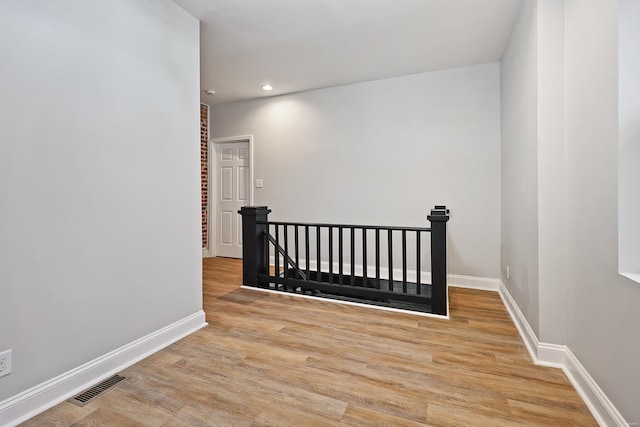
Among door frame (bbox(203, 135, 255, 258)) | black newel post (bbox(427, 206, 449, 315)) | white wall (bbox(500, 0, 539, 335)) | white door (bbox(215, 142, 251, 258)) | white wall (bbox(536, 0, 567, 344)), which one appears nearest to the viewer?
white wall (bbox(536, 0, 567, 344))

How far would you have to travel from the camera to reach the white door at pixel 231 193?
5.00 metres

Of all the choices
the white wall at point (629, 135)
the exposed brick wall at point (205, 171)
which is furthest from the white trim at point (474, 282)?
the exposed brick wall at point (205, 171)

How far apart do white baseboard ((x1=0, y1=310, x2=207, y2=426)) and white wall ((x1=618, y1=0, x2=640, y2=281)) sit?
99.4 inches

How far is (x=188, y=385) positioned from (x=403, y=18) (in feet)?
9.76

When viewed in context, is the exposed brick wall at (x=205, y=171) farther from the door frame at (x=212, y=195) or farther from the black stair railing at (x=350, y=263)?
the black stair railing at (x=350, y=263)

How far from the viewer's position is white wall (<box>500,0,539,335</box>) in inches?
78.4

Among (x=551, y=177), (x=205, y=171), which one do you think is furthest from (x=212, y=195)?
(x=551, y=177)

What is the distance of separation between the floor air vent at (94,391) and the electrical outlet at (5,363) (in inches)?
12.8

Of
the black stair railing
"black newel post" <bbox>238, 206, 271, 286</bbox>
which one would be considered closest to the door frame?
the black stair railing

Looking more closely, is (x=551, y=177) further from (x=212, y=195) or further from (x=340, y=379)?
(x=212, y=195)

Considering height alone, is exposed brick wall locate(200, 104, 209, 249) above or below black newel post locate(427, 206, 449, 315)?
above

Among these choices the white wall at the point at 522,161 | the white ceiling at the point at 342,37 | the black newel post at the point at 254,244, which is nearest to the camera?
the white wall at the point at 522,161

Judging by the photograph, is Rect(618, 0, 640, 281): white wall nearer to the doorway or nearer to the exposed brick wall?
the doorway

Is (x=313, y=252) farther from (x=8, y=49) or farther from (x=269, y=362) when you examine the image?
(x=8, y=49)
